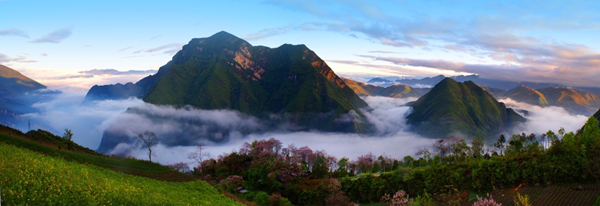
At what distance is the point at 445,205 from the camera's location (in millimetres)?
30578

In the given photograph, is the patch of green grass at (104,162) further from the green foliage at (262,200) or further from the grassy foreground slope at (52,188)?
the green foliage at (262,200)

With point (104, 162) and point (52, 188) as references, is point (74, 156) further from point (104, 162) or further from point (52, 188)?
point (52, 188)

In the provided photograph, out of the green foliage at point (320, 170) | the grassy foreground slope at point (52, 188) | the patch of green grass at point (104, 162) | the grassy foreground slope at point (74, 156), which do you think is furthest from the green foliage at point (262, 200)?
the grassy foreground slope at point (52, 188)

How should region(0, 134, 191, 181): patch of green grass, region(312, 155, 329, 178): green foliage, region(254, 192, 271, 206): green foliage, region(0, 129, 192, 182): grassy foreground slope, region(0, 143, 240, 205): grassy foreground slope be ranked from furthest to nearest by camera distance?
1. region(312, 155, 329, 178): green foliage
2. region(254, 192, 271, 206): green foliage
3. region(0, 129, 192, 182): grassy foreground slope
4. region(0, 134, 191, 181): patch of green grass
5. region(0, 143, 240, 205): grassy foreground slope

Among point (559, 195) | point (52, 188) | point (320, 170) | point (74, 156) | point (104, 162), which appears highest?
point (52, 188)

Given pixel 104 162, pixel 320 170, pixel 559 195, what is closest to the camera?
pixel 559 195

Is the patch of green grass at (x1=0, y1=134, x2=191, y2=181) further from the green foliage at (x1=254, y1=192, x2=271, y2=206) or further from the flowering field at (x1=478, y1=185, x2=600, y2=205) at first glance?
the flowering field at (x1=478, y1=185, x2=600, y2=205)

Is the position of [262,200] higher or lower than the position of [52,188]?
lower

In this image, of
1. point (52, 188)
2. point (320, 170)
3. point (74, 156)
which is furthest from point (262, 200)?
point (52, 188)

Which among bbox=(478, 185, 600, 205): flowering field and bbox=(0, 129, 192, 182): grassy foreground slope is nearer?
bbox=(478, 185, 600, 205): flowering field

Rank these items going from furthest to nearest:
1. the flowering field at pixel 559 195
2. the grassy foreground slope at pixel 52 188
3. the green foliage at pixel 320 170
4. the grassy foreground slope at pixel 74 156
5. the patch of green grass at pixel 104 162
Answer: the green foliage at pixel 320 170 < the grassy foreground slope at pixel 74 156 < the patch of green grass at pixel 104 162 < the flowering field at pixel 559 195 < the grassy foreground slope at pixel 52 188

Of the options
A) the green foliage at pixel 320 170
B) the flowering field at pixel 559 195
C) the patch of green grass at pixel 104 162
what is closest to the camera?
the flowering field at pixel 559 195

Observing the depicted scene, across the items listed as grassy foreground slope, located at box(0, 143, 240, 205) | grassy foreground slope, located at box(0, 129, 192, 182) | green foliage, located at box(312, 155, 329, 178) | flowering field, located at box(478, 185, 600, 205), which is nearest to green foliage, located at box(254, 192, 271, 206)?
grassy foreground slope, located at box(0, 129, 192, 182)

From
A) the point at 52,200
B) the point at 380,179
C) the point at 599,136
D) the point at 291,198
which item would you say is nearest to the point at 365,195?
the point at 380,179
